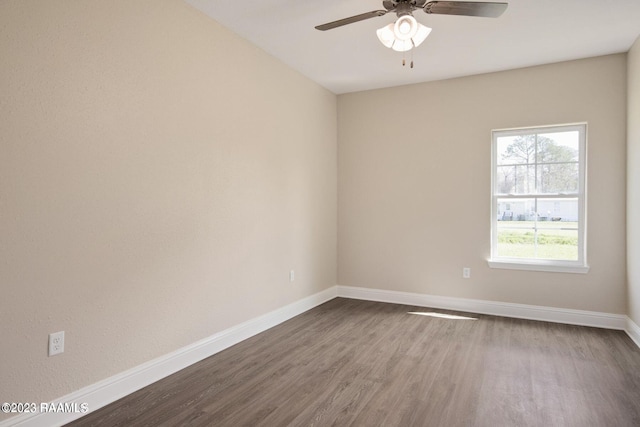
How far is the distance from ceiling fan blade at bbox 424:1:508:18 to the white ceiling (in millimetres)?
660

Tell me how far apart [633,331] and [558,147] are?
195 centimetres

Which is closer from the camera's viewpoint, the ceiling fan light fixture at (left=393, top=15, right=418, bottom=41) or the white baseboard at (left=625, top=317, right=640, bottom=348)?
the ceiling fan light fixture at (left=393, top=15, right=418, bottom=41)

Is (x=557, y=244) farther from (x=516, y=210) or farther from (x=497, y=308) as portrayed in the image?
(x=497, y=308)

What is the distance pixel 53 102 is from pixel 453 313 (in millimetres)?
4224

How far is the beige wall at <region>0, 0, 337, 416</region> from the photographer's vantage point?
1.95 meters

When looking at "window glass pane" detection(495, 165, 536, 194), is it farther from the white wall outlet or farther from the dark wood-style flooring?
the white wall outlet

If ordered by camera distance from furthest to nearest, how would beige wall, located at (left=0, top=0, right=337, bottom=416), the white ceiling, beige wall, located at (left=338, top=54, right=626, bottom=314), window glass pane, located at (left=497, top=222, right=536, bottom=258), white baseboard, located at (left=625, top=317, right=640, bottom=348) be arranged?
window glass pane, located at (left=497, top=222, right=536, bottom=258) → beige wall, located at (left=338, top=54, right=626, bottom=314) → white baseboard, located at (left=625, top=317, right=640, bottom=348) → the white ceiling → beige wall, located at (left=0, top=0, right=337, bottom=416)

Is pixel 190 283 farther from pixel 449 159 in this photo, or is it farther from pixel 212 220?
pixel 449 159

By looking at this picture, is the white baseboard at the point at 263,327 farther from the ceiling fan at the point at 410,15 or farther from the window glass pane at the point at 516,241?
the ceiling fan at the point at 410,15

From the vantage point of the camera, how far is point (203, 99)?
3.05 meters

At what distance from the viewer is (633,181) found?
3.50m

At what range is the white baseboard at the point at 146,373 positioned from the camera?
6.70ft

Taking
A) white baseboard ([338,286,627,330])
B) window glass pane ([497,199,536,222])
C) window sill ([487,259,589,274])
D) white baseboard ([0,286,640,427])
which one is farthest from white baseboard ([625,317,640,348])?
window glass pane ([497,199,536,222])

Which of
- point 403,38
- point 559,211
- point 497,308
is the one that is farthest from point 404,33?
point 497,308
